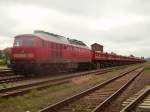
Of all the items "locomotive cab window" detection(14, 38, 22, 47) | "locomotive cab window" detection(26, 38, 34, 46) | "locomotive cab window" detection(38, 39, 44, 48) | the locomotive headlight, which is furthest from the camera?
"locomotive cab window" detection(14, 38, 22, 47)

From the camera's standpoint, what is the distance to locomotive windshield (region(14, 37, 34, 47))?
2283 centimetres

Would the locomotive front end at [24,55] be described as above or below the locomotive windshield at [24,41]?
below

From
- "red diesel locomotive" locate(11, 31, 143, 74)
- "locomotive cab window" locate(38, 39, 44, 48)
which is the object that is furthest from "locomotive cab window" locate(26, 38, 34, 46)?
"locomotive cab window" locate(38, 39, 44, 48)

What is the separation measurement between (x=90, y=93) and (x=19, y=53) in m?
10.0

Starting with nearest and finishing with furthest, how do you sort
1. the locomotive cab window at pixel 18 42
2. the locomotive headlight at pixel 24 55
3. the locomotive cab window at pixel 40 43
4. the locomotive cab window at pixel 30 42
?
the locomotive headlight at pixel 24 55 < the locomotive cab window at pixel 30 42 < the locomotive cab window at pixel 40 43 < the locomotive cab window at pixel 18 42

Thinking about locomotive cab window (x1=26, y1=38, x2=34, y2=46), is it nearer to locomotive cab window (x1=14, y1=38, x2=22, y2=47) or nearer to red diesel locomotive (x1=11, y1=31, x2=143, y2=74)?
red diesel locomotive (x1=11, y1=31, x2=143, y2=74)

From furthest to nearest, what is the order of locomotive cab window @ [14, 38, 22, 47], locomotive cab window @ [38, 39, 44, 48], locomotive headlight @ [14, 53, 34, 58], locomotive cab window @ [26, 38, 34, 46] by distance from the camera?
1. locomotive cab window @ [14, 38, 22, 47]
2. locomotive cab window @ [38, 39, 44, 48]
3. locomotive cab window @ [26, 38, 34, 46]
4. locomotive headlight @ [14, 53, 34, 58]

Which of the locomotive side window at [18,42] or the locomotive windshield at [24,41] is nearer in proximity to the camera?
the locomotive windshield at [24,41]

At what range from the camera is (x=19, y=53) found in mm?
22891

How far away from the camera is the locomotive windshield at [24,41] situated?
74.9 feet

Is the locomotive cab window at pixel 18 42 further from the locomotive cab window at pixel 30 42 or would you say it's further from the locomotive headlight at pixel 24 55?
the locomotive headlight at pixel 24 55

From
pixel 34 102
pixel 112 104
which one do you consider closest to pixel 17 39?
pixel 34 102

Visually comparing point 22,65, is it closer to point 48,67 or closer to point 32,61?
point 32,61

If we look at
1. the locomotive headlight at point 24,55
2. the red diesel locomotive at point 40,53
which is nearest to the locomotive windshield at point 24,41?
the red diesel locomotive at point 40,53
